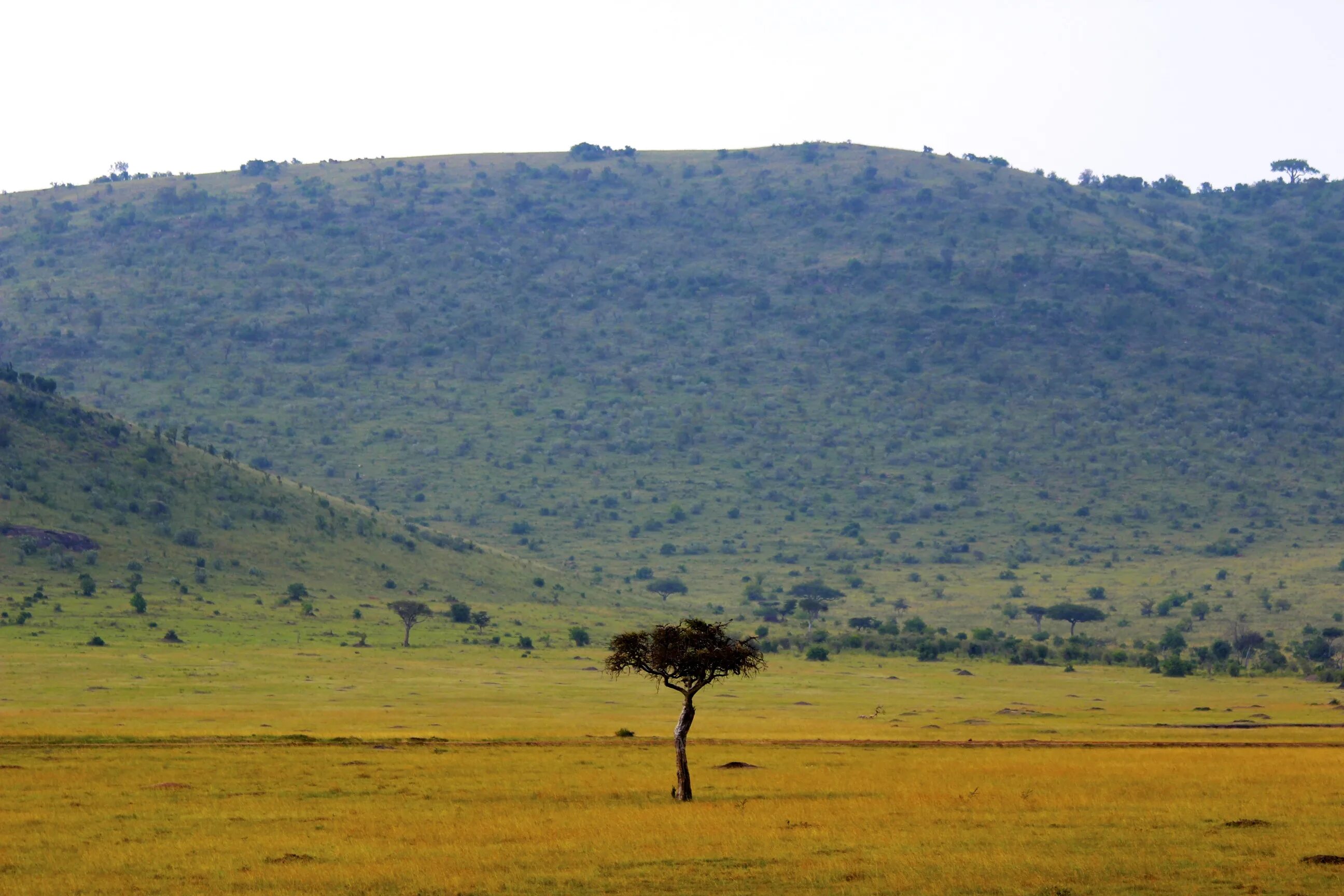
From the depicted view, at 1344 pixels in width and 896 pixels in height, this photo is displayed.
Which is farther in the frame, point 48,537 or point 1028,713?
point 48,537

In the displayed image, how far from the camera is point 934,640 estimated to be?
4097 inches

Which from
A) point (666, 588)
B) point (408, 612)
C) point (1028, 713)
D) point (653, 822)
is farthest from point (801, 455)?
point (653, 822)

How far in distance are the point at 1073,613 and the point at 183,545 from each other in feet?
220

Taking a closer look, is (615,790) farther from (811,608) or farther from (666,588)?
(666,588)

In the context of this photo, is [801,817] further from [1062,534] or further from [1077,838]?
[1062,534]

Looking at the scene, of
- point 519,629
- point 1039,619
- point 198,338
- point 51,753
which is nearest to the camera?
point 51,753

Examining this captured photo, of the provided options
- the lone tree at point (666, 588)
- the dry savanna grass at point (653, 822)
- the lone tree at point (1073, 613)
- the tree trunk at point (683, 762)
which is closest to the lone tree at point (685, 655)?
the tree trunk at point (683, 762)

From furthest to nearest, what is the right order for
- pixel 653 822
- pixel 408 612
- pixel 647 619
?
pixel 647 619 < pixel 408 612 < pixel 653 822

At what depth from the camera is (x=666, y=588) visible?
443 ft

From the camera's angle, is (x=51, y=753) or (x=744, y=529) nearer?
(x=51, y=753)

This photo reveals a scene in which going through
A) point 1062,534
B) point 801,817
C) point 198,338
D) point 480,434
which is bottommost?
point 801,817

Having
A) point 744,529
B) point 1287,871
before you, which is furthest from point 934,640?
point 1287,871

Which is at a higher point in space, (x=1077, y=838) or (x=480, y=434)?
(x=480, y=434)

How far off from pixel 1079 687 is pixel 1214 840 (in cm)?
5349
